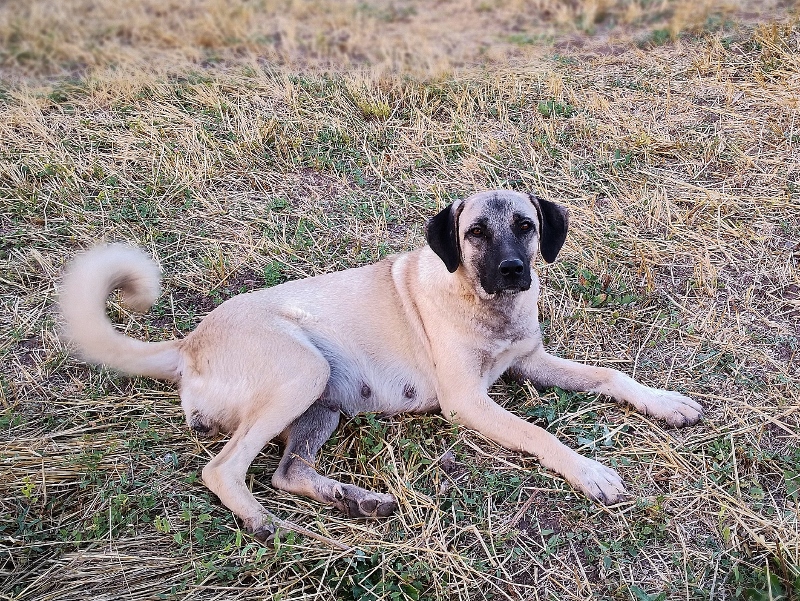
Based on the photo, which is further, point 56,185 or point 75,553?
point 56,185

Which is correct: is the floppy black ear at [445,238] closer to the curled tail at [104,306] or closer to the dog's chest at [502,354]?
the dog's chest at [502,354]

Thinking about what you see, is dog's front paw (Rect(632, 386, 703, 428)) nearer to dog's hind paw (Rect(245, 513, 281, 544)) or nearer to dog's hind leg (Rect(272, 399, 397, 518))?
dog's hind leg (Rect(272, 399, 397, 518))

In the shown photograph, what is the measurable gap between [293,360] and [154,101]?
4.47 metres

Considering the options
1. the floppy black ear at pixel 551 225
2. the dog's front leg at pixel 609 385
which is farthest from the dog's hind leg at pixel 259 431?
the floppy black ear at pixel 551 225

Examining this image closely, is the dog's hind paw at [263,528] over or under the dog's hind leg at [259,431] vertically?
under

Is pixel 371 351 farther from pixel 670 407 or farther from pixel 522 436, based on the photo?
pixel 670 407

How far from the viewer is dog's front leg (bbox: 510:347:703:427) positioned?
373 cm

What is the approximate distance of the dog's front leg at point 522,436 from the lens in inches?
130

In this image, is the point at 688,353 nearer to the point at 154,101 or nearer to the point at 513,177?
the point at 513,177

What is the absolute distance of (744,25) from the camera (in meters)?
7.42

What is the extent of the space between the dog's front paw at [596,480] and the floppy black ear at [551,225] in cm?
112

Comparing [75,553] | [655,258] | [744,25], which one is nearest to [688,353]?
[655,258]

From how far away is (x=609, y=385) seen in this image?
390 cm

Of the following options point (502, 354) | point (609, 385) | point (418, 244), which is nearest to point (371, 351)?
point (502, 354)
